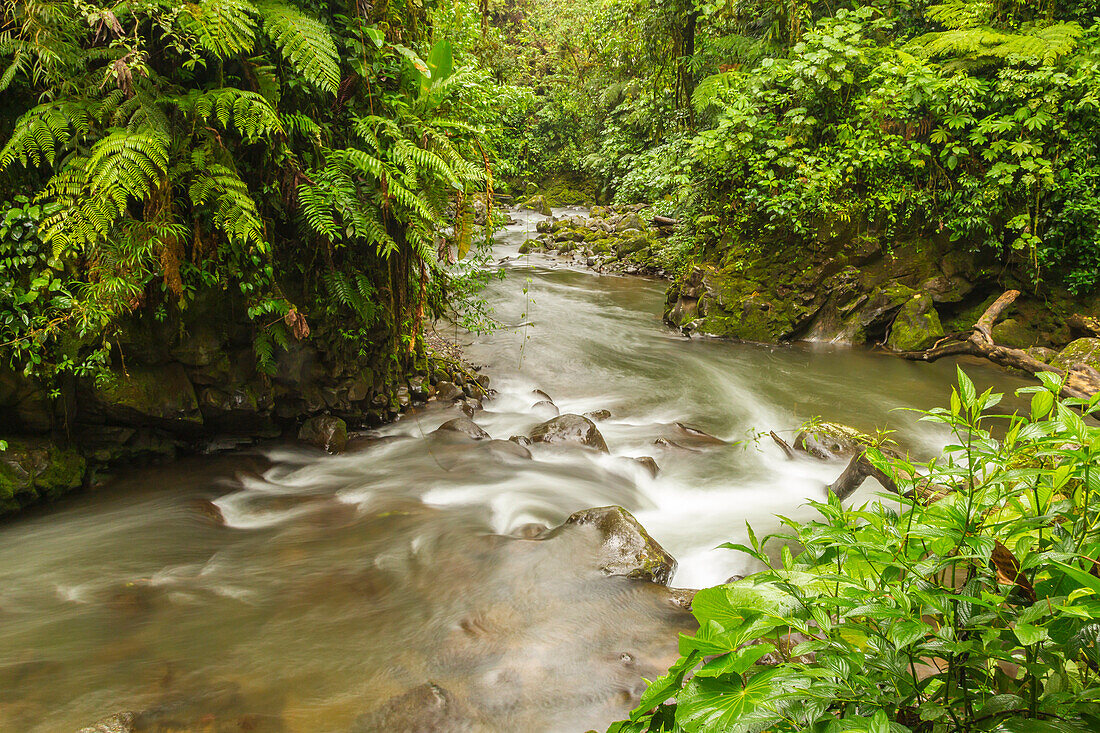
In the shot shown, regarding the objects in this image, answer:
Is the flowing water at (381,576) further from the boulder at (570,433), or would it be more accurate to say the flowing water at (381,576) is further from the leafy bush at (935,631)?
the leafy bush at (935,631)

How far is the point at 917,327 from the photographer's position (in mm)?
8391

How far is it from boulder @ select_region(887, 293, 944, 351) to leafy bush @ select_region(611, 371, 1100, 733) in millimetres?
8190

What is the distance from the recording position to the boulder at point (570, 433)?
5688mm

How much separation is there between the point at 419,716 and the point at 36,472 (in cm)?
334

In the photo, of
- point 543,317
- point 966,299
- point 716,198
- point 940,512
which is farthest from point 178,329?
point 966,299

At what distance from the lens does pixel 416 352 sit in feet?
19.7

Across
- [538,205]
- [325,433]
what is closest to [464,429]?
[325,433]

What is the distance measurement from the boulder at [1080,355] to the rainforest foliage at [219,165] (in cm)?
652

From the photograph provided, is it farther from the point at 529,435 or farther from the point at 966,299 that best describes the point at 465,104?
the point at 966,299

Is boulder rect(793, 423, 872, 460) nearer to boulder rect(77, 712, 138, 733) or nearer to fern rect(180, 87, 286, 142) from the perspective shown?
fern rect(180, 87, 286, 142)

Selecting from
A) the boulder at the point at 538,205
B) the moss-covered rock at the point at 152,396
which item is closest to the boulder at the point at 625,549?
the moss-covered rock at the point at 152,396

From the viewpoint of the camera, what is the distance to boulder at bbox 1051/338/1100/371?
623 cm

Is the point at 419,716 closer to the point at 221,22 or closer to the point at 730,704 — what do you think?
the point at 730,704

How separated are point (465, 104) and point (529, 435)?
320 centimetres
